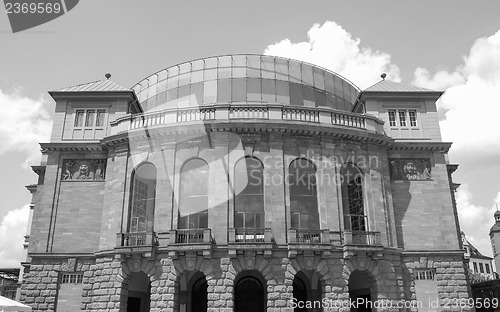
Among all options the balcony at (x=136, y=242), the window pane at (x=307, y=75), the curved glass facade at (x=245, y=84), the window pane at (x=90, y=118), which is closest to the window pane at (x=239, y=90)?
the curved glass facade at (x=245, y=84)

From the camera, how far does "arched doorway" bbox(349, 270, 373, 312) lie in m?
27.4

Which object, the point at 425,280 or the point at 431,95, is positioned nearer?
the point at 425,280

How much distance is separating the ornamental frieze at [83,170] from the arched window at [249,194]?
9.71m

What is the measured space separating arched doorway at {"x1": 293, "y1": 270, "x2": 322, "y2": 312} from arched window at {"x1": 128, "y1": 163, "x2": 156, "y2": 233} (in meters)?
10.5

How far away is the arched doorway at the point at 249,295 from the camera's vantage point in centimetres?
2736

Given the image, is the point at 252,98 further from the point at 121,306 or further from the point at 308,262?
the point at 121,306

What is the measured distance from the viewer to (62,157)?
97.5 ft

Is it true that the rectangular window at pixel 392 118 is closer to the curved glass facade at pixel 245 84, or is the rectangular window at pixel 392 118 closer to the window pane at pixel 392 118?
the window pane at pixel 392 118

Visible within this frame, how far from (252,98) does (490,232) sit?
68059 millimetres

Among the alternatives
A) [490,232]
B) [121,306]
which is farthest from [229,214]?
[490,232]

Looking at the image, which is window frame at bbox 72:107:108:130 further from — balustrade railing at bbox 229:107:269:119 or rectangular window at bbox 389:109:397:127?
rectangular window at bbox 389:109:397:127

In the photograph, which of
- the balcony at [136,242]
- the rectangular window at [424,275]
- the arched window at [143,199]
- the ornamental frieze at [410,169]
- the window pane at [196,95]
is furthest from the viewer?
the window pane at [196,95]

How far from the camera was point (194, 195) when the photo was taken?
2689cm
